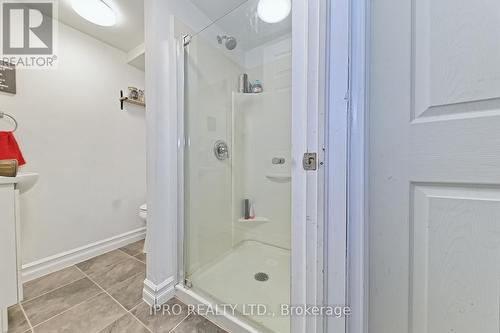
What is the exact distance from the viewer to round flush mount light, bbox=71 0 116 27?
52.7 inches

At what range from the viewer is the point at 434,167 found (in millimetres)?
Result: 535

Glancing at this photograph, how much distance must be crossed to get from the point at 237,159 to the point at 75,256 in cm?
167

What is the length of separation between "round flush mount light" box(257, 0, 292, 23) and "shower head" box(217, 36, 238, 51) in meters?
0.28

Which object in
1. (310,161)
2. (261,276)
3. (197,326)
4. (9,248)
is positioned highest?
(310,161)

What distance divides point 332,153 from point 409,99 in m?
0.28

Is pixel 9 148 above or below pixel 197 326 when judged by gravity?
above

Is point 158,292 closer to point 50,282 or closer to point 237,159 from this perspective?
point 50,282

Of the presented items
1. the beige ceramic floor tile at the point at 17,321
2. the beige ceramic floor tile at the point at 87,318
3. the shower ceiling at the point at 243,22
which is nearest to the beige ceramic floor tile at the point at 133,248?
the beige ceramic floor tile at the point at 87,318

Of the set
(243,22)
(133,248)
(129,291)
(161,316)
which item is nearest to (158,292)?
(161,316)

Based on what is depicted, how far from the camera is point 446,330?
21.3 inches

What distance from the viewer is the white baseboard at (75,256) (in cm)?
142

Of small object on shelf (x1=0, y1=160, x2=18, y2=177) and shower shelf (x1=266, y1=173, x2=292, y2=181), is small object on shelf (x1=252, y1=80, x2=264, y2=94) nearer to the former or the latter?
shower shelf (x1=266, y1=173, x2=292, y2=181)

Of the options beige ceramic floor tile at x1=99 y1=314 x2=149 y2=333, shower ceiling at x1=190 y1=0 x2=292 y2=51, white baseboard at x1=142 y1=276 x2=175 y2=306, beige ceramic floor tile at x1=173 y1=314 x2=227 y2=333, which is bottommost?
beige ceramic floor tile at x1=173 y1=314 x2=227 y2=333

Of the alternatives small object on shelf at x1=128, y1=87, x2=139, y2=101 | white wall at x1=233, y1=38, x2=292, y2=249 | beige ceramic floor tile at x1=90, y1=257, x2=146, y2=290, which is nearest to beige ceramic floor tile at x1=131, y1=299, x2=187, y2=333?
beige ceramic floor tile at x1=90, y1=257, x2=146, y2=290
